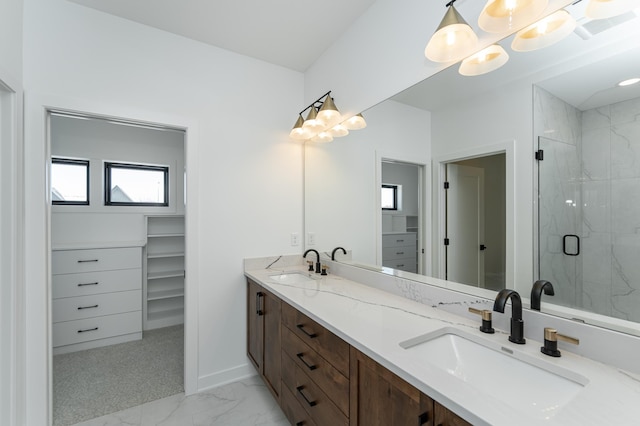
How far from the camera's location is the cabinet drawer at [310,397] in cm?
119

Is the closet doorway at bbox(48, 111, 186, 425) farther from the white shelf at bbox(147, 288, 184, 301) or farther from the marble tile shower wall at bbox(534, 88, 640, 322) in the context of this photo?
the marble tile shower wall at bbox(534, 88, 640, 322)

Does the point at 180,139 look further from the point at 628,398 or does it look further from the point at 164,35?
the point at 628,398

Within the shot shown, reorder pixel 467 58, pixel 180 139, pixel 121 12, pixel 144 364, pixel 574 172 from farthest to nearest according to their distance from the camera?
pixel 180 139 → pixel 144 364 → pixel 121 12 → pixel 467 58 → pixel 574 172

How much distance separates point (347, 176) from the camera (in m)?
2.21

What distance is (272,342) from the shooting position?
1.85m

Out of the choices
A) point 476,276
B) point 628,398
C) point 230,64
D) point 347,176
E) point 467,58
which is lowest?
point 628,398

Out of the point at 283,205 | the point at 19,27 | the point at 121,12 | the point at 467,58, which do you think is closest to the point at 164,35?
the point at 121,12

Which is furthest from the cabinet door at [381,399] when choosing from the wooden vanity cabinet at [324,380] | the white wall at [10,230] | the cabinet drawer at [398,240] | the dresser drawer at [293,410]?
the white wall at [10,230]

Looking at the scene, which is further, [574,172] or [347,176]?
[347,176]

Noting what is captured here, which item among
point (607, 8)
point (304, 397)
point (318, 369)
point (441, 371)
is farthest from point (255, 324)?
point (607, 8)

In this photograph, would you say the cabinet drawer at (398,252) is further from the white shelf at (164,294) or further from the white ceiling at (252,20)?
the white shelf at (164,294)

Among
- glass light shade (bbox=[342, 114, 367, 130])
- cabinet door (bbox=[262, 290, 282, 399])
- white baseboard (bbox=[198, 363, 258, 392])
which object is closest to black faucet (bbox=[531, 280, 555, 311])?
cabinet door (bbox=[262, 290, 282, 399])

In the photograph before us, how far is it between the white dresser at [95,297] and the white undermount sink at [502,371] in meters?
3.13

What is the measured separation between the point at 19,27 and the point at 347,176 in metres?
2.22
